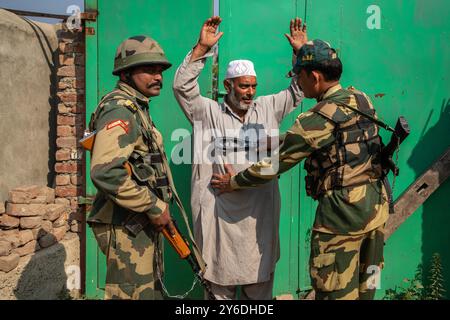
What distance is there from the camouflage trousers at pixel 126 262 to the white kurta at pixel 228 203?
788 millimetres

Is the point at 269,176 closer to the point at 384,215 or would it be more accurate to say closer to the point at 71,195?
the point at 384,215

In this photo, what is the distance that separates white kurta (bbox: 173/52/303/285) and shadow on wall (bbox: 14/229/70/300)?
1344 millimetres

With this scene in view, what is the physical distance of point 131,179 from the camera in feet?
7.64

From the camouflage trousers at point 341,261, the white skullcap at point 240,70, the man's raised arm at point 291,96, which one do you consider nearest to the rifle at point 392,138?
the camouflage trousers at point 341,261

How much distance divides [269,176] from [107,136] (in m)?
1.01

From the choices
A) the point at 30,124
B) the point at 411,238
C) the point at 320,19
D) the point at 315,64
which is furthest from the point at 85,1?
the point at 411,238

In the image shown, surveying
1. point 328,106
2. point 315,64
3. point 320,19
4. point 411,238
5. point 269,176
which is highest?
point 320,19

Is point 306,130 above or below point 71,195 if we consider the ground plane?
above

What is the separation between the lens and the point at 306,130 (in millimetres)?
2461

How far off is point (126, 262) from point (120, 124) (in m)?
0.73

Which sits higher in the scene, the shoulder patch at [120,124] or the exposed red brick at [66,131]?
the exposed red brick at [66,131]

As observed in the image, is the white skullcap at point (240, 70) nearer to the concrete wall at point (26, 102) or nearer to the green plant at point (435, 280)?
the concrete wall at point (26, 102)

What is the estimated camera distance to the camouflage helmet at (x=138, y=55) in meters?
2.41

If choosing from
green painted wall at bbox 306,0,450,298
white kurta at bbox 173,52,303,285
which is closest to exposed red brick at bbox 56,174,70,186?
white kurta at bbox 173,52,303,285
